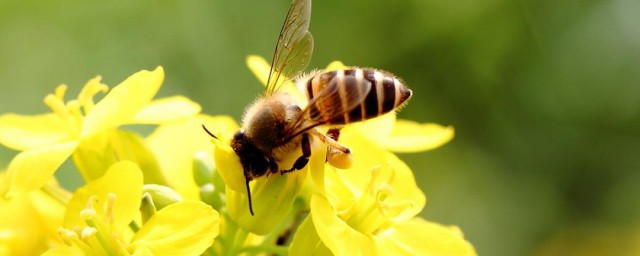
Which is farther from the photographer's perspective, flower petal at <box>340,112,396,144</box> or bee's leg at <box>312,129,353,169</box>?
flower petal at <box>340,112,396,144</box>

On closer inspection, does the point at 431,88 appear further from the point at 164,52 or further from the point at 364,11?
the point at 164,52

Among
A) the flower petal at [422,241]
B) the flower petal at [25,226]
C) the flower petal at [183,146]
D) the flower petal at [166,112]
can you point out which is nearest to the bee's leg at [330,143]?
the flower petal at [422,241]

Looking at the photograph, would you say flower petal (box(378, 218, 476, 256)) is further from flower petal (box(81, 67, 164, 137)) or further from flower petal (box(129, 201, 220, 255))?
flower petal (box(81, 67, 164, 137))

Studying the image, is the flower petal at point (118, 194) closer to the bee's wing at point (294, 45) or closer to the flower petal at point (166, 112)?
the flower petal at point (166, 112)

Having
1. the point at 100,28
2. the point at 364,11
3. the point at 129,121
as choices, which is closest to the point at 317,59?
the point at 364,11

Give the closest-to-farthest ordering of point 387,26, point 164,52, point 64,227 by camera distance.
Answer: point 64,227, point 164,52, point 387,26

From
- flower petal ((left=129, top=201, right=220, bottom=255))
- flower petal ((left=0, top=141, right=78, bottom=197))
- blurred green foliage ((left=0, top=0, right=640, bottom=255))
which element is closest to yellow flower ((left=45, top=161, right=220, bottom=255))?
flower petal ((left=129, top=201, right=220, bottom=255))

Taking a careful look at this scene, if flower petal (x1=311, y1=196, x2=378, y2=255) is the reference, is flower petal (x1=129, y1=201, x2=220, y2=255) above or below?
below

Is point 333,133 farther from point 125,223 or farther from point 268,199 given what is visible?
point 125,223
